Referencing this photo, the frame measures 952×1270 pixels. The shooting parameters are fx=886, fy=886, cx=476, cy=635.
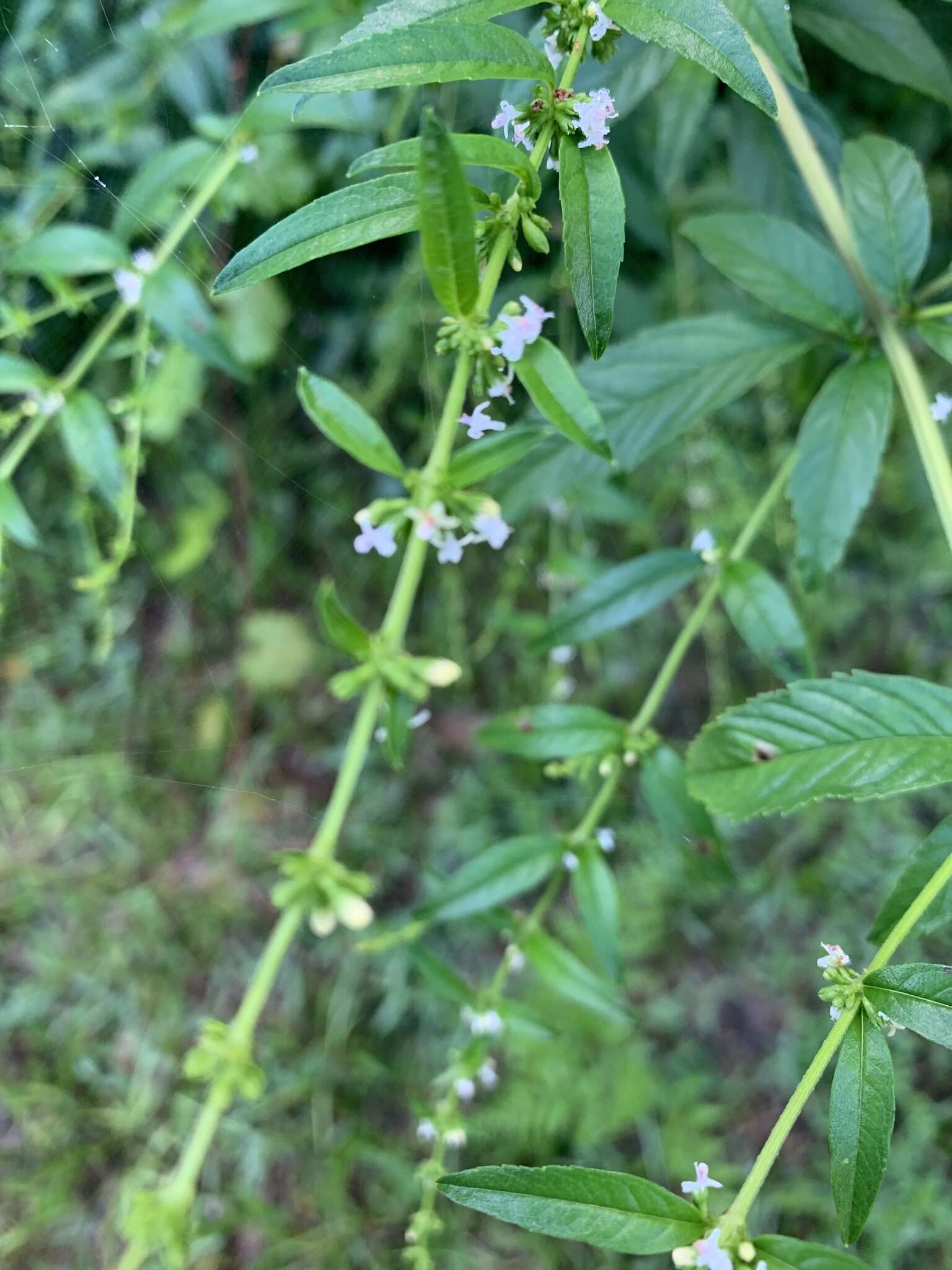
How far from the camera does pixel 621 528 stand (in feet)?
5.08

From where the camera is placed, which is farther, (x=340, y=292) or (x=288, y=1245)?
(x=288, y=1245)

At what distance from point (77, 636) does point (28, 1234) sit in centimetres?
99

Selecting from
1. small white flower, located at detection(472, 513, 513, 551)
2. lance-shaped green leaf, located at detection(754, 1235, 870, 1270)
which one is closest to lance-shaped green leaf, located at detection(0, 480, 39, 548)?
small white flower, located at detection(472, 513, 513, 551)

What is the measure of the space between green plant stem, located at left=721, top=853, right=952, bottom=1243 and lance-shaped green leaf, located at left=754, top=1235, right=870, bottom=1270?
0.8 inches

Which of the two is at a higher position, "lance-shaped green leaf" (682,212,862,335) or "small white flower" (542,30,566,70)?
"small white flower" (542,30,566,70)

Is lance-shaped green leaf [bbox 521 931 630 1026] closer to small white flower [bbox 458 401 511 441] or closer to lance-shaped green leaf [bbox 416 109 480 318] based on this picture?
small white flower [bbox 458 401 511 441]

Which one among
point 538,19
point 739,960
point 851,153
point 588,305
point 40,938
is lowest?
point 40,938

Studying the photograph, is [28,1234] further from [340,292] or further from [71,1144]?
[340,292]

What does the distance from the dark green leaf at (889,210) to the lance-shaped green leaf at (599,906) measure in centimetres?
60

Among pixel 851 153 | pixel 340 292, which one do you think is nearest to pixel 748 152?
pixel 851 153

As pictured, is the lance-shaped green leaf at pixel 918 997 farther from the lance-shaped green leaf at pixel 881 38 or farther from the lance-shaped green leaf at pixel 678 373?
the lance-shaped green leaf at pixel 881 38

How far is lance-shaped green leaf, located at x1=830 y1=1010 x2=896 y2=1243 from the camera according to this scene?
522mm

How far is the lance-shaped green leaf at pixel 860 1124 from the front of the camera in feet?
1.71

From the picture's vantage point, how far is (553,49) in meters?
0.59
